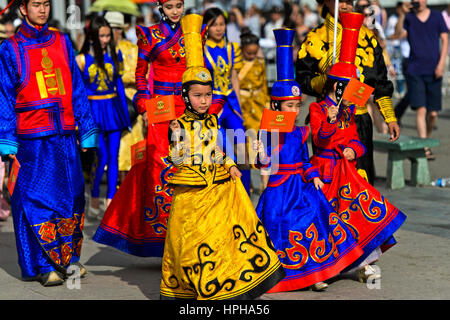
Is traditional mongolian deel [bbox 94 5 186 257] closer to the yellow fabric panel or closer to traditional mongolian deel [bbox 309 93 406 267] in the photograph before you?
traditional mongolian deel [bbox 309 93 406 267]

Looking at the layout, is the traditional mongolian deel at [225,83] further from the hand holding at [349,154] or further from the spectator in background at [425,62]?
the spectator in background at [425,62]

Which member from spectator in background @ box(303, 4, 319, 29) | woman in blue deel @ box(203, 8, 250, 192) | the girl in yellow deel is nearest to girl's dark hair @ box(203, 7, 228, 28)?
woman in blue deel @ box(203, 8, 250, 192)

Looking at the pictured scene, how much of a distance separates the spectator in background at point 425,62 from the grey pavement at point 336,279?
3.72 meters

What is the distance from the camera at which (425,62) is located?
12508 mm

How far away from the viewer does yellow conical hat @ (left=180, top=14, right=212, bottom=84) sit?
559 cm

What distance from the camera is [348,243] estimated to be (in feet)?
20.0

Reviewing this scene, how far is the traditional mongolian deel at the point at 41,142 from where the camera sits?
6.37 m

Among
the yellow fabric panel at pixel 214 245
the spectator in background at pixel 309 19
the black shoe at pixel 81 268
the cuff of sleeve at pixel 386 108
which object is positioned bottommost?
the black shoe at pixel 81 268

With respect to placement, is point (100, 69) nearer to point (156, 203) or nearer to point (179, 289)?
point (156, 203)

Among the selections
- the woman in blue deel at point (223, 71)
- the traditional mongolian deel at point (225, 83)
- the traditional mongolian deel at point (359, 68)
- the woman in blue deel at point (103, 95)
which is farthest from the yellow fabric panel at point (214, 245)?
the woman in blue deel at point (103, 95)

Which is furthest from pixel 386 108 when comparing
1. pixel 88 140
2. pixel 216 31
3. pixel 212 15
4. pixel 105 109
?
pixel 105 109
